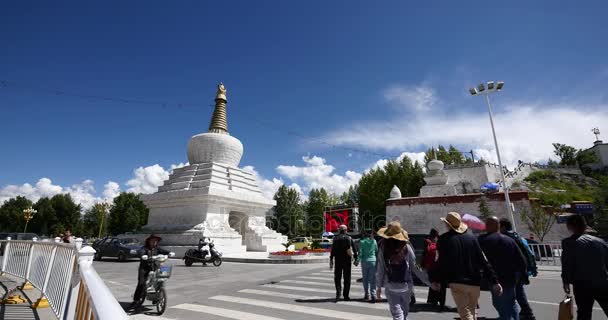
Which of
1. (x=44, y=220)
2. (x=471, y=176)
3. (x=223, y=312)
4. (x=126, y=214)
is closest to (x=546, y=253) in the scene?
(x=223, y=312)

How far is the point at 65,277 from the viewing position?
4.50 m

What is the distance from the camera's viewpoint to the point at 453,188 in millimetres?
28609

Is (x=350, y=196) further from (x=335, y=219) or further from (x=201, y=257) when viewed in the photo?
(x=201, y=257)

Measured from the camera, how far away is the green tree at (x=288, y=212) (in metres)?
55.0

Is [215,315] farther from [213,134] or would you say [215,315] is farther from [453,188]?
[453,188]

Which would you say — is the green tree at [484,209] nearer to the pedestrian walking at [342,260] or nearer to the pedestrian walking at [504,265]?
the pedestrian walking at [342,260]

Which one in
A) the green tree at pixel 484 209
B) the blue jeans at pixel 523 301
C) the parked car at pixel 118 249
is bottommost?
the blue jeans at pixel 523 301

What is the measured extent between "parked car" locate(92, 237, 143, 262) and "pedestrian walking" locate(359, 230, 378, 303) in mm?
14223

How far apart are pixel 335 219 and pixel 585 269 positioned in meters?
33.9

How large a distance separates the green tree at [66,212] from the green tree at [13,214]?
18.8 ft

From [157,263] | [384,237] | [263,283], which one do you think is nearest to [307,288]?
[263,283]

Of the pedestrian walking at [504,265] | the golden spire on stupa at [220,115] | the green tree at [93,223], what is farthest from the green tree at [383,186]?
the green tree at [93,223]

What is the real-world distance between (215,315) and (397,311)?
3374mm

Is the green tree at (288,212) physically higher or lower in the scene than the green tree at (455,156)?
lower
